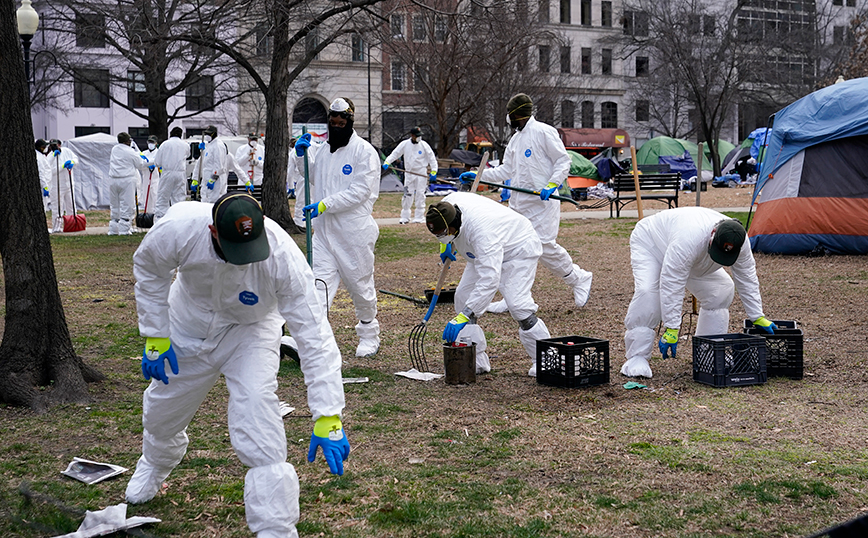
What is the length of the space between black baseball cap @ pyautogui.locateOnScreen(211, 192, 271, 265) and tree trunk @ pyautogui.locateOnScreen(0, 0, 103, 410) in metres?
2.97

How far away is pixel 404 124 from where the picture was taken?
161ft

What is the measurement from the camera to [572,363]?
6.36 metres

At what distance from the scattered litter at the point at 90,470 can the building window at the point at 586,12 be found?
56.1 metres

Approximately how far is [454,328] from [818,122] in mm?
9236

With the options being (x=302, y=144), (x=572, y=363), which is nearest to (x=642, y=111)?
(x=302, y=144)

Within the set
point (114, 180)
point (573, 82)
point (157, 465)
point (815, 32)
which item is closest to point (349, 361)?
point (157, 465)

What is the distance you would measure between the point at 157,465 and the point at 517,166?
635 centimetres

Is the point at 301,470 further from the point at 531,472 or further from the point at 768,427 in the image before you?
the point at 768,427

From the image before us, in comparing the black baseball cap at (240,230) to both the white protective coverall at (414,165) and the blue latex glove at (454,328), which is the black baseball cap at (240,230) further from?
the white protective coverall at (414,165)

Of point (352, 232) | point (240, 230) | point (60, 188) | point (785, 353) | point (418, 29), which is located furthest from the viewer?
point (418, 29)

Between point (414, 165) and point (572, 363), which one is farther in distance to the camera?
point (414, 165)

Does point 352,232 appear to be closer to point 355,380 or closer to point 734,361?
point 355,380

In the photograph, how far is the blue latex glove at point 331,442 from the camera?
3551mm

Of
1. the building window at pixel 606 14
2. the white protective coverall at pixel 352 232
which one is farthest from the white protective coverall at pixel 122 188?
the building window at pixel 606 14
